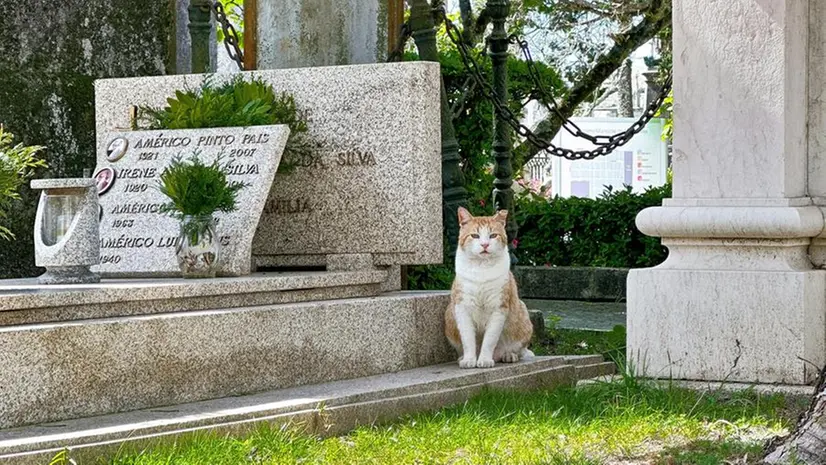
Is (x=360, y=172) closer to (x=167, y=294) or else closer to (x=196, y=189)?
(x=196, y=189)

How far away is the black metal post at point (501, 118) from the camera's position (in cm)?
1010

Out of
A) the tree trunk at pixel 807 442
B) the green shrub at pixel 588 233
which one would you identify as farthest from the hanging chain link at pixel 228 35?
the green shrub at pixel 588 233

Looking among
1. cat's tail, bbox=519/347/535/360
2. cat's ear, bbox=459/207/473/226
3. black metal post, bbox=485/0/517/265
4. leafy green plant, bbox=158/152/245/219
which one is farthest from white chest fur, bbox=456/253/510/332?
black metal post, bbox=485/0/517/265

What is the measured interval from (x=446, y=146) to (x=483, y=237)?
1911 millimetres

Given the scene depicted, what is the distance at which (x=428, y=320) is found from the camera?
7613 millimetres

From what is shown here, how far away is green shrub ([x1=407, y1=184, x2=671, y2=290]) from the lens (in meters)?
15.0

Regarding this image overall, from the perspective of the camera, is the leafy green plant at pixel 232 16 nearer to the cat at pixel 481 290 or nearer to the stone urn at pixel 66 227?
the cat at pixel 481 290

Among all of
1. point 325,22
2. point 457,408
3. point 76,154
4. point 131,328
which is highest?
point 325,22

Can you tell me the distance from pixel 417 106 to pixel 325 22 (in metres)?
1.77

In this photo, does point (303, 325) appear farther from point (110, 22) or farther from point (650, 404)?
point (110, 22)

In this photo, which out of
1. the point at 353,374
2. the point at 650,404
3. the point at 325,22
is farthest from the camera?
the point at 325,22

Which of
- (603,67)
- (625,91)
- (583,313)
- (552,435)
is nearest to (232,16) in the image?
(603,67)

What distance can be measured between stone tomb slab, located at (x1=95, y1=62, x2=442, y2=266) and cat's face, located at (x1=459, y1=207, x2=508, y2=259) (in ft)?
0.90


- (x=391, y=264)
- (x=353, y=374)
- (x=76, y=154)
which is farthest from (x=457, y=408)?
(x=76, y=154)
